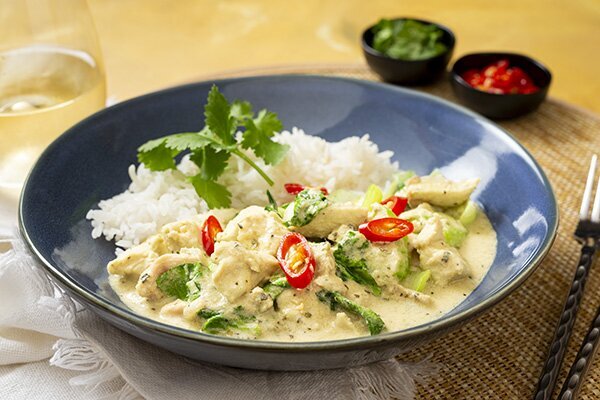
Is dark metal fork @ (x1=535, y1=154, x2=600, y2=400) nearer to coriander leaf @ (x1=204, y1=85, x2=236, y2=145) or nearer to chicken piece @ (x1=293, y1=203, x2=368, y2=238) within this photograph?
chicken piece @ (x1=293, y1=203, x2=368, y2=238)

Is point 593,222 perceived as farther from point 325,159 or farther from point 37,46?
point 37,46

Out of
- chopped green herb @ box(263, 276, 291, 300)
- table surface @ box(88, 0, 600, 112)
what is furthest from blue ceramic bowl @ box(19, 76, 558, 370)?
table surface @ box(88, 0, 600, 112)

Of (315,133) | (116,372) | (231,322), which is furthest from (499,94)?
(116,372)

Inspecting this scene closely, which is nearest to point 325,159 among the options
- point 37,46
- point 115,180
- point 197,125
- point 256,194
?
point 256,194

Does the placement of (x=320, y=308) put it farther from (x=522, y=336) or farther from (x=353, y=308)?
(x=522, y=336)

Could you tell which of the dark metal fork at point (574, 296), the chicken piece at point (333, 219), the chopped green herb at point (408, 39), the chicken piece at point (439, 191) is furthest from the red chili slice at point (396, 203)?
the chopped green herb at point (408, 39)

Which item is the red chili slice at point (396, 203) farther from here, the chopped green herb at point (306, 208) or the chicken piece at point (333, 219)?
the chopped green herb at point (306, 208)
